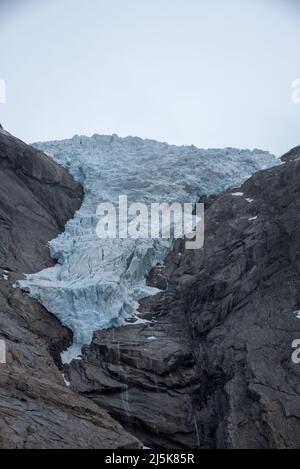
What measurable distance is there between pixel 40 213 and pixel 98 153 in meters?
15.4

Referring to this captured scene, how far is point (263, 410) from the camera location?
2061cm

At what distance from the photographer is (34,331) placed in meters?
25.4

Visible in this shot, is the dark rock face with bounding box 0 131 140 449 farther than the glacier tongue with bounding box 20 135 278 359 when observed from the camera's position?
No

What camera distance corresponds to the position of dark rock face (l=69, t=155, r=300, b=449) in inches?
841

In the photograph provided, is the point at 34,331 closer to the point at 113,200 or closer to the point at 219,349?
the point at 219,349

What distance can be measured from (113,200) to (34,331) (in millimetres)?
17435

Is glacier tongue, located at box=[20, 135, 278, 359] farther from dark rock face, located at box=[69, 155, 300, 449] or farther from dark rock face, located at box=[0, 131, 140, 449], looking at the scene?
dark rock face, located at box=[69, 155, 300, 449]

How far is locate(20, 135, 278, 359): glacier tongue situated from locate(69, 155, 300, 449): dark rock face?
1.45 meters

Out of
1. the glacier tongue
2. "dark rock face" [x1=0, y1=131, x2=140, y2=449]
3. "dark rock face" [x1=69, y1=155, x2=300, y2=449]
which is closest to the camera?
"dark rock face" [x1=0, y1=131, x2=140, y2=449]

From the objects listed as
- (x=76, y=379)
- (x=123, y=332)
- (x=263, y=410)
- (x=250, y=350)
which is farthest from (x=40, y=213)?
(x=263, y=410)

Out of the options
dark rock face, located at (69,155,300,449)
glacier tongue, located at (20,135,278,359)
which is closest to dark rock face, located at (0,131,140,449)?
glacier tongue, located at (20,135,278,359)

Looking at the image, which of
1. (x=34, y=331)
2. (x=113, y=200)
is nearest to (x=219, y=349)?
(x=34, y=331)

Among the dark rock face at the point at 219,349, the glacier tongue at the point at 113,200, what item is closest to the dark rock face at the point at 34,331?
the glacier tongue at the point at 113,200
